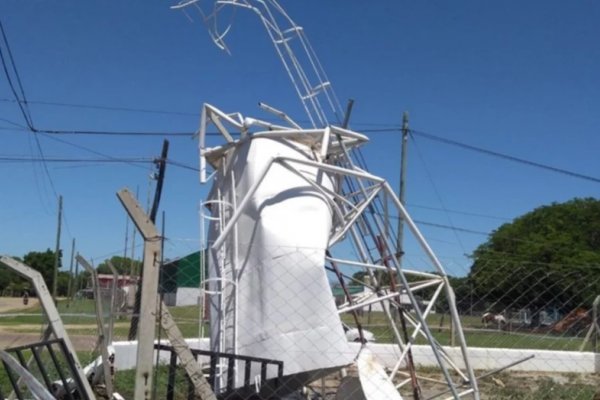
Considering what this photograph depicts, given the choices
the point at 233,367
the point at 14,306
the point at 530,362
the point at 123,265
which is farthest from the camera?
the point at 14,306

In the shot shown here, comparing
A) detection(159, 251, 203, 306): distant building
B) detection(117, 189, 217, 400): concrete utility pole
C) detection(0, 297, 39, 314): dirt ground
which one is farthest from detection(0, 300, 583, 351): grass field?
detection(0, 297, 39, 314): dirt ground

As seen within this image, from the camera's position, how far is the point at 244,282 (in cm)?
732

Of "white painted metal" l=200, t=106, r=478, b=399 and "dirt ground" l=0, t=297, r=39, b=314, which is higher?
"white painted metal" l=200, t=106, r=478, b=399

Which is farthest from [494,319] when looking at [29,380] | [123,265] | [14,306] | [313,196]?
[14,306]

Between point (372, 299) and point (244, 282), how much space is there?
5.07 ft

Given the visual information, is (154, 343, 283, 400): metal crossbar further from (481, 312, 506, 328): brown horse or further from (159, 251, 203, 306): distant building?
(481, 312, 506, 328): brown horse

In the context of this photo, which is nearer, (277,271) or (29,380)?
(29,380)

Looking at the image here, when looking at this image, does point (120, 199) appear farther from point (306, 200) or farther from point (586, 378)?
point (586, 378)

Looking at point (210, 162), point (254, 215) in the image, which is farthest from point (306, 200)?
point (210, 162)

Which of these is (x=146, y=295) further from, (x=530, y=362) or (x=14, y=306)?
(x=14, y=306)

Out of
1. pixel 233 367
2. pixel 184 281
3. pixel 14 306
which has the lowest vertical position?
pixel 233 367

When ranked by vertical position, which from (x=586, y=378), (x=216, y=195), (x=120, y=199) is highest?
(x=216, y=195)

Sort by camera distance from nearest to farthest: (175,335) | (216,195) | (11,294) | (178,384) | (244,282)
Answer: (175,335) < (244,282) < (216,195) < (178,384) < (11,294)

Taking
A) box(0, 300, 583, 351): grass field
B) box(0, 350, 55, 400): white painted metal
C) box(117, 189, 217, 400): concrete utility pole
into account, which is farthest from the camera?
box(0, 300, 583, 351): grass field
